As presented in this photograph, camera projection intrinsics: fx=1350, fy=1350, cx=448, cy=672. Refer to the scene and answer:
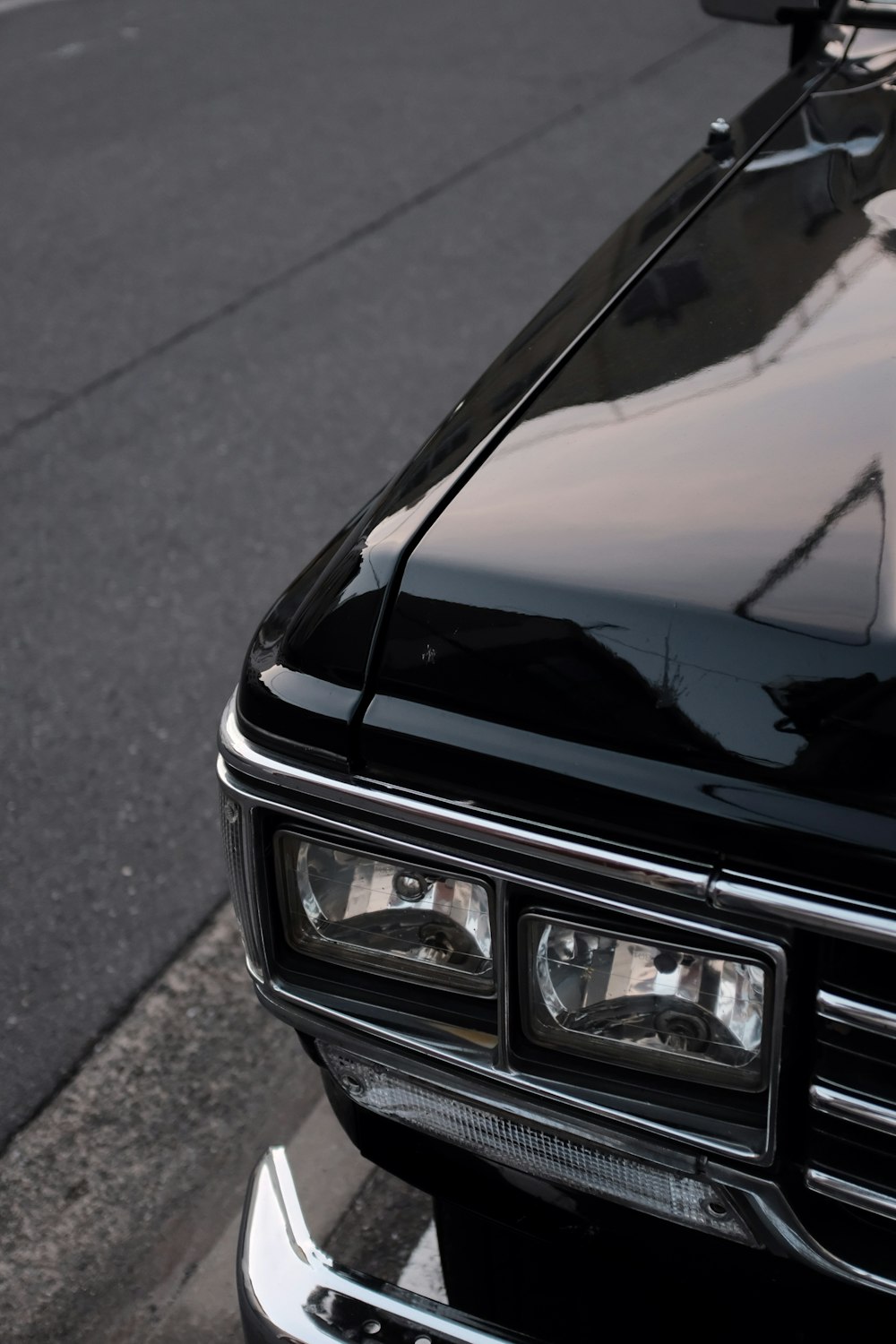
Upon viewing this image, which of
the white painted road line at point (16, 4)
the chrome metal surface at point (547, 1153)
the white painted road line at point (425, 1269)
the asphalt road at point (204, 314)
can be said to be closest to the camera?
the chrome metal surface at point (547, 1153)

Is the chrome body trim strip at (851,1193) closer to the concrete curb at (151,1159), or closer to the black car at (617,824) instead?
the black car at (617,824)

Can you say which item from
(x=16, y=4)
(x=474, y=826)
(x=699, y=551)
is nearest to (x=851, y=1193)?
(x=474, y=826)

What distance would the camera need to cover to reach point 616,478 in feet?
4.30

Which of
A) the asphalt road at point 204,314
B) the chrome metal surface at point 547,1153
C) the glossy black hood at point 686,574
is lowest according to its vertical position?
the asphalt road at point 204,314

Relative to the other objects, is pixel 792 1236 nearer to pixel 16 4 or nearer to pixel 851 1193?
pixel 851 1193

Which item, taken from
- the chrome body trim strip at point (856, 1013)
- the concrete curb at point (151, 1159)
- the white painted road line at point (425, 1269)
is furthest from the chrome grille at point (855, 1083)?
the concrete curb at point (151, 1159)

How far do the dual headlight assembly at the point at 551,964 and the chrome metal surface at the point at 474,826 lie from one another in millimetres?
63

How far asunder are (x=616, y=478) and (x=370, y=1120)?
752mm

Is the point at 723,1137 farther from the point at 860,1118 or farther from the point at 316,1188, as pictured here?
the point at 316,1188

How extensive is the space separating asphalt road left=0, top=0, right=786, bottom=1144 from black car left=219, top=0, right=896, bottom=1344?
4.53ft

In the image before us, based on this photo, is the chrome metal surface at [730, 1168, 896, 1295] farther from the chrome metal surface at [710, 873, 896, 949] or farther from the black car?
the chrome metal surface at [710, 873, 896, 949]

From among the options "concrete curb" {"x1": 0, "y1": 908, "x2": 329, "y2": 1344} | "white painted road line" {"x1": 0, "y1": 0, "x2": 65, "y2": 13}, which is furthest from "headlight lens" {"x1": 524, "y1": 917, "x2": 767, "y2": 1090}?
"white painted road line" {"x1": 0, "y1": 0, "x2": 65, "y2": 13}

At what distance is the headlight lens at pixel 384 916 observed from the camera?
1.26 meters

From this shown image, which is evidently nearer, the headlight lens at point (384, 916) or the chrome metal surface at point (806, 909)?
the chrome metal surface at point (806, 909)
